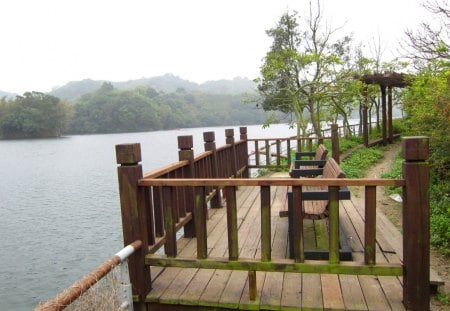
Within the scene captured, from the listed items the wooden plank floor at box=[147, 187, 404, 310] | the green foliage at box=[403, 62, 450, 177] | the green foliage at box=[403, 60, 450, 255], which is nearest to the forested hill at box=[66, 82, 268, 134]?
the green foliage at box=[403, 62, 450, 177]

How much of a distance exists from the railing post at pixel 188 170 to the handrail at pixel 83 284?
1.36 metres

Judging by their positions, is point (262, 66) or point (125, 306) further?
point (262, 66)

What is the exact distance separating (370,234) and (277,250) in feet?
4.44

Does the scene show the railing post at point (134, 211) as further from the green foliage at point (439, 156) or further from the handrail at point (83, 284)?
the green foliage at point (439, 156)

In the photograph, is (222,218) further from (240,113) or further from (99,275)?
(240,113)

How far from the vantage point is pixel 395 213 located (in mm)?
6562

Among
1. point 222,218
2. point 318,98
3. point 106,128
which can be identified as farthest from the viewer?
point 106,128

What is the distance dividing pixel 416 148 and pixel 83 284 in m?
2.29

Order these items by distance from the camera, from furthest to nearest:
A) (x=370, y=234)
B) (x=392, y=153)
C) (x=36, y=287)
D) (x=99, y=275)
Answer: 1. (x=392, y=153)
2. (x=36, y=287)
3. (x=370, y=234)
4. (x=99, y=275)

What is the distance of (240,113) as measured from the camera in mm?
117375

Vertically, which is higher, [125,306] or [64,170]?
[125,306]

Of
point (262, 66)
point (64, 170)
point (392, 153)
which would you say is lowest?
point (64, 170)

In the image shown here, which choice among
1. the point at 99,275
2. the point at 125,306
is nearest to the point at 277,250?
the point at 125,306

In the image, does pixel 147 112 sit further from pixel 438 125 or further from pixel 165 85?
pixel 438 125
